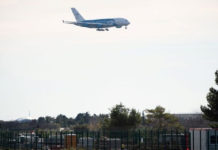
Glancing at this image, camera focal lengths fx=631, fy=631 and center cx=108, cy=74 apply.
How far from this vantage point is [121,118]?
3258 inches

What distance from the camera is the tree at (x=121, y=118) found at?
82688 mm

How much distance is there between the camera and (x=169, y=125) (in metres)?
87.9

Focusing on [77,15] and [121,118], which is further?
[77,15]

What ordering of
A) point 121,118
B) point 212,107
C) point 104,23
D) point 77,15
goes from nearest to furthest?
point 212,107, point 121,118, point 104,23, point 77,15

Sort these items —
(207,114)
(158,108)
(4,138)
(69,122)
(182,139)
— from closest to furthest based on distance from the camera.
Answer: (182,139), (4,138), (207,114), (158,108), (69,122)

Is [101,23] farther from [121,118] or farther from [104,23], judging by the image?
[121,118]

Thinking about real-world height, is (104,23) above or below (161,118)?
above

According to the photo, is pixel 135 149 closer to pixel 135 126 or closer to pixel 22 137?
pixel 22 137

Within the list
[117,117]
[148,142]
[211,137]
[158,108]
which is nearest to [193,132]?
[211,137]

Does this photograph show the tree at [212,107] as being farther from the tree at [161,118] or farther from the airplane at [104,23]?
the airplane at [104,23]

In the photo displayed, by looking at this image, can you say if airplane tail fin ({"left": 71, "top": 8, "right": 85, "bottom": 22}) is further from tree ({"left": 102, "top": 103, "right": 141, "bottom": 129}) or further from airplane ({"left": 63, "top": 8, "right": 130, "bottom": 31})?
tree ({"left": 102, "top": 103, "right": 141, "bottom": 129})

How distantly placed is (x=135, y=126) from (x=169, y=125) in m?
5.75

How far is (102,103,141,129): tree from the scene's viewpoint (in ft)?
271

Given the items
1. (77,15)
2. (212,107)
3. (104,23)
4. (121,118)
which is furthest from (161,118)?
(77,15)
